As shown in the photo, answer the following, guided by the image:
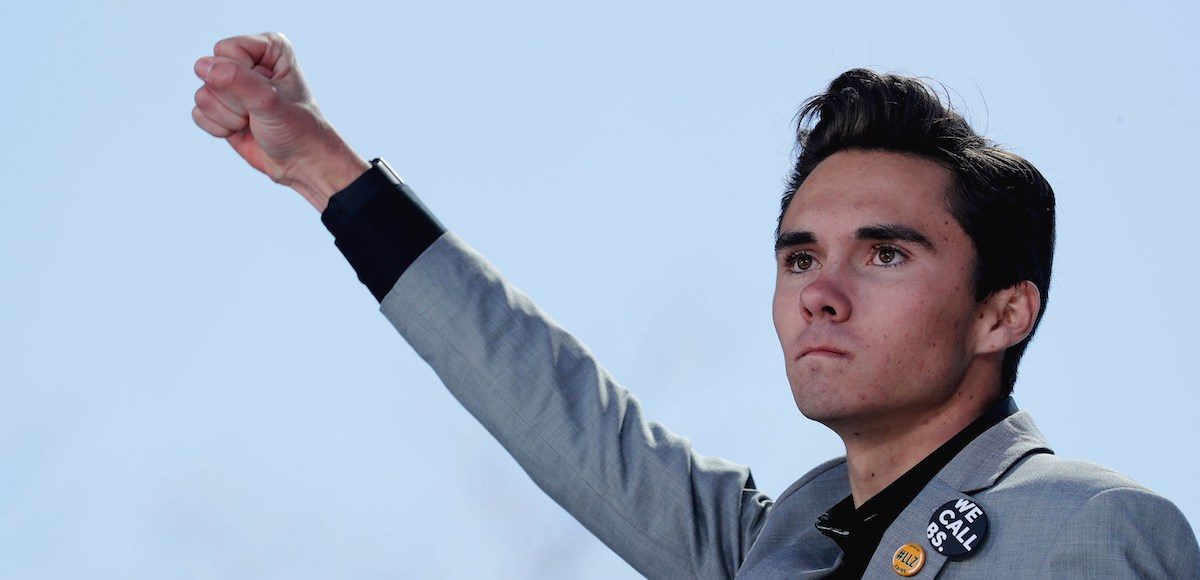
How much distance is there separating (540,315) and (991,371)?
134 cm

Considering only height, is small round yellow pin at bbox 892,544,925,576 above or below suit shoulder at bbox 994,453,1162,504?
below

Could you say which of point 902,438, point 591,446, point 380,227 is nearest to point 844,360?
point 902,438

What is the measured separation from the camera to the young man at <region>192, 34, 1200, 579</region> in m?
3.60

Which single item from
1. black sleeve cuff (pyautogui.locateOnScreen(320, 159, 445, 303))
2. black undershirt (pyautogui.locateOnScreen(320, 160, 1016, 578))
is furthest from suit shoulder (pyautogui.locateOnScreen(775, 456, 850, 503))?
black sleeve cuff (pyautogui.locateOnScreen(320, 159, 445, 303))

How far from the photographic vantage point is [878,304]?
12.7 feet

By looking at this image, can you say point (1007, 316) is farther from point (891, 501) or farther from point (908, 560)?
point (908, 560)

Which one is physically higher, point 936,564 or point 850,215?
point 850,215

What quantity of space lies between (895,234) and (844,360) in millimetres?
376

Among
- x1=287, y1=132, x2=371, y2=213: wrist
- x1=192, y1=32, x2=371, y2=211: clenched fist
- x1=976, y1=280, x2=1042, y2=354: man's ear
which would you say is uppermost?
x1=192, y1=32, x2=371, y2=211: clenched fist

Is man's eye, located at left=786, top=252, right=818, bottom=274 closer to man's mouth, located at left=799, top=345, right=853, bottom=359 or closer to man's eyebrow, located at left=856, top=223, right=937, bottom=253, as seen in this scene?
man's eyebrow, located at left=856, top=223, right=937, bottom=253

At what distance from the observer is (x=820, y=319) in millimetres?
3936

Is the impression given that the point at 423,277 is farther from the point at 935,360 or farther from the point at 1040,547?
the point at 1040,547

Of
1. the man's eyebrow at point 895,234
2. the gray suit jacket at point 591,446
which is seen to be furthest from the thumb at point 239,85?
the man's eyebrow at point 895,234

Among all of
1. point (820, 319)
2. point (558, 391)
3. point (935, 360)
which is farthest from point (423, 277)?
point (935, 360)
